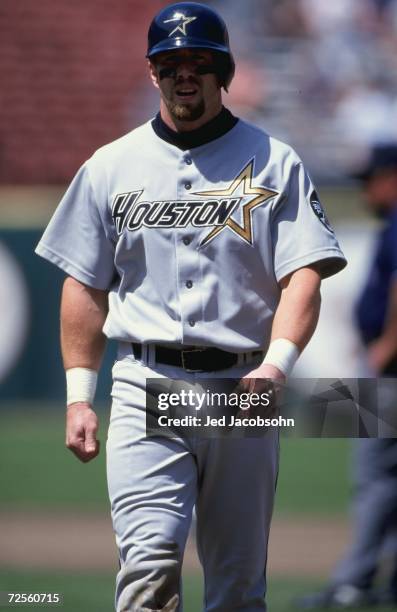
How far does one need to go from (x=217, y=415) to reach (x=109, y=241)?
0.60m

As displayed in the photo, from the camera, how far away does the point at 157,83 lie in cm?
368

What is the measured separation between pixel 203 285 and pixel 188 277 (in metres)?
0.05

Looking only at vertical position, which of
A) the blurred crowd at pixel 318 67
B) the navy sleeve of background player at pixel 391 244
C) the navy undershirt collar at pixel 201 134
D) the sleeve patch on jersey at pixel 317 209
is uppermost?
the blurred crowd at pixel 318 67

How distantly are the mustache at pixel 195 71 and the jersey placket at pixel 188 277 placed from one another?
0.31m

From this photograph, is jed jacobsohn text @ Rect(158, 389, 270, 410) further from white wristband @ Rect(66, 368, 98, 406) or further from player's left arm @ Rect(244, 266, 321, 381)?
white wristband @ Rect(66, 368, 98, 406)

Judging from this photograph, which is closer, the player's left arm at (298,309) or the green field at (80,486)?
the player's left arm at (298,309)

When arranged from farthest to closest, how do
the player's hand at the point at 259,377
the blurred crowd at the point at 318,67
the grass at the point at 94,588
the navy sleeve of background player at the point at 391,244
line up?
1. the blurred crowd at the point at 318,67
2. the navy sleeve of background player at the point at 391,244
3. the grass at the point at 94,588
4. the player's hand at the point at 259,377

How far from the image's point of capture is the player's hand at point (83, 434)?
3568 mm

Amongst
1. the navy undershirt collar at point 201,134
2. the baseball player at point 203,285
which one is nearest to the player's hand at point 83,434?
the baseball player at point 203,285

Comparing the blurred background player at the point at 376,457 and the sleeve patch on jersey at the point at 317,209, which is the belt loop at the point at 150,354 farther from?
the blurred background player at the point at 376,457

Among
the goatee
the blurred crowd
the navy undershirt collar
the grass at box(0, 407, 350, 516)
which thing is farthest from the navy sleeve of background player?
the blurred crowd

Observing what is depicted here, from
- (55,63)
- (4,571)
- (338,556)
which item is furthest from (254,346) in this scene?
(55,63)

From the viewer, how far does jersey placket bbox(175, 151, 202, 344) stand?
3.61m

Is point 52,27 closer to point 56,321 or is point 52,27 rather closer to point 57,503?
point 56,321
